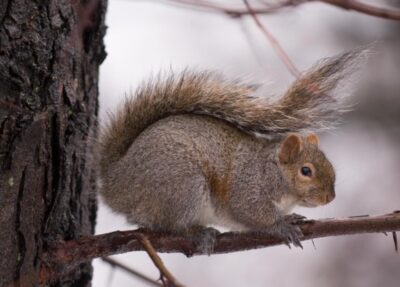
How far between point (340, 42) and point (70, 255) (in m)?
3.49

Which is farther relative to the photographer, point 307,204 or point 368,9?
point 307,204

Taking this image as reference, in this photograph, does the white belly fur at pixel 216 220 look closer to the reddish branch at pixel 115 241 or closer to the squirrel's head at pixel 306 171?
the squirrel's head at pixel 306 171

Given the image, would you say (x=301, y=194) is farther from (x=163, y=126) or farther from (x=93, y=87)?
(x=93, y=87)

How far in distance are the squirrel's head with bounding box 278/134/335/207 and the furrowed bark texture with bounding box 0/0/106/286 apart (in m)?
0.76

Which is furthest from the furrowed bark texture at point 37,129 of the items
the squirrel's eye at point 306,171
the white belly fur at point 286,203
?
the squirrel's eye at point 306,171

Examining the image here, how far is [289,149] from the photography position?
2.27 m

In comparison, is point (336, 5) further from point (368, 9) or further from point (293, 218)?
point (293, 218)

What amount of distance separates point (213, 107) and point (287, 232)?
0.49 metres

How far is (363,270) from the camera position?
13.1ft

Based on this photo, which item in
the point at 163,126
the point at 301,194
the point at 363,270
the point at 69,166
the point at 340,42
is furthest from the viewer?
the point at 340,42

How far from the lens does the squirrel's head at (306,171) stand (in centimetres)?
220

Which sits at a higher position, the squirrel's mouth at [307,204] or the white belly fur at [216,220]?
the squirrel's mouth at [307,204]

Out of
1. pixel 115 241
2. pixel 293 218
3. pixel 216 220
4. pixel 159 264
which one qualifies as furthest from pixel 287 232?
pixel 159 264

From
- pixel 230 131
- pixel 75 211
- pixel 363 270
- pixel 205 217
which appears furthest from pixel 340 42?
pixel 75 211
